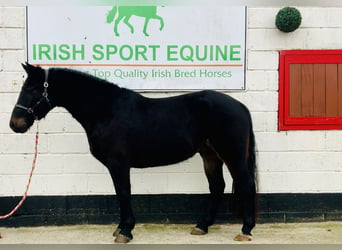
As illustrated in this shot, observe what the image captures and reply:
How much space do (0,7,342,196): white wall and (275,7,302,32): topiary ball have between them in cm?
13

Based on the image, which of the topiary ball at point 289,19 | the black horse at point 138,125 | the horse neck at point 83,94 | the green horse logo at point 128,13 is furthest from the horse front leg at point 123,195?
the topiary ball at point 289,19

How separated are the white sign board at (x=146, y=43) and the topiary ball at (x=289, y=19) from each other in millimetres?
391

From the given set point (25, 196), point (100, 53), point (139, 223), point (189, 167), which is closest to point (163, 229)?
point (139, 223)

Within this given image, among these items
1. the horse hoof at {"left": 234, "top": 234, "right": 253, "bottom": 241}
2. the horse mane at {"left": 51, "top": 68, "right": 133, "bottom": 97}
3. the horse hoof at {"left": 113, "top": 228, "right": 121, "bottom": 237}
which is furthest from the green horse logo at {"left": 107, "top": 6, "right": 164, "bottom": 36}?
the horse hoof at {"left": 234, "top": 234, "right": 253, "bottom": 241}

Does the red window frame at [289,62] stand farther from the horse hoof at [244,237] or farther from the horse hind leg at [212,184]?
the horse hoof at [244,237]

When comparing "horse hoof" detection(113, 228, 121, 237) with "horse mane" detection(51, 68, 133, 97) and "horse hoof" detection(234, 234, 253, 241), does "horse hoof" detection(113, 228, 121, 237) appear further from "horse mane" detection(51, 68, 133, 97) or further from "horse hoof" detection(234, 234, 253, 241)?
"horse mane" detection(51, 68, 133, 97)

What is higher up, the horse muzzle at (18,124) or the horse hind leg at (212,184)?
the horse muzzle at (18,124)

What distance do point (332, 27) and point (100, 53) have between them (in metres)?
2.47

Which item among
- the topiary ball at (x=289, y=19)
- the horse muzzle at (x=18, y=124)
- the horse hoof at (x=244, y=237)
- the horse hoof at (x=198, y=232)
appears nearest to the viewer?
the horse muzzle at (x=18, y=124)

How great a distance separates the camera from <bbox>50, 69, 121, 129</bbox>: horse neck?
14.7ft

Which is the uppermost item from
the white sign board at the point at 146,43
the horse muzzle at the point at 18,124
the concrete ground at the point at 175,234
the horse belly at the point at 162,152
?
the white sign board at the point at 146,43

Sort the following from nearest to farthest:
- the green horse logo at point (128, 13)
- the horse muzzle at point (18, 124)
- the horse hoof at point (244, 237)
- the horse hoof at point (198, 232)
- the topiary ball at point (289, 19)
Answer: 1. the horse muzzle at point (18, 124)
2. the horse hoof at point (244, 237)
3. the horse hoof at point (198, 232)
4. the topiary ball at point (289, 19)
5. the green horse logo at point (128, 13)

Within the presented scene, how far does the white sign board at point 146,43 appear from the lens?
4992 mm

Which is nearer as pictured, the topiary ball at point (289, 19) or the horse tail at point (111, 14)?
the topiary ball at point (289, 19)
